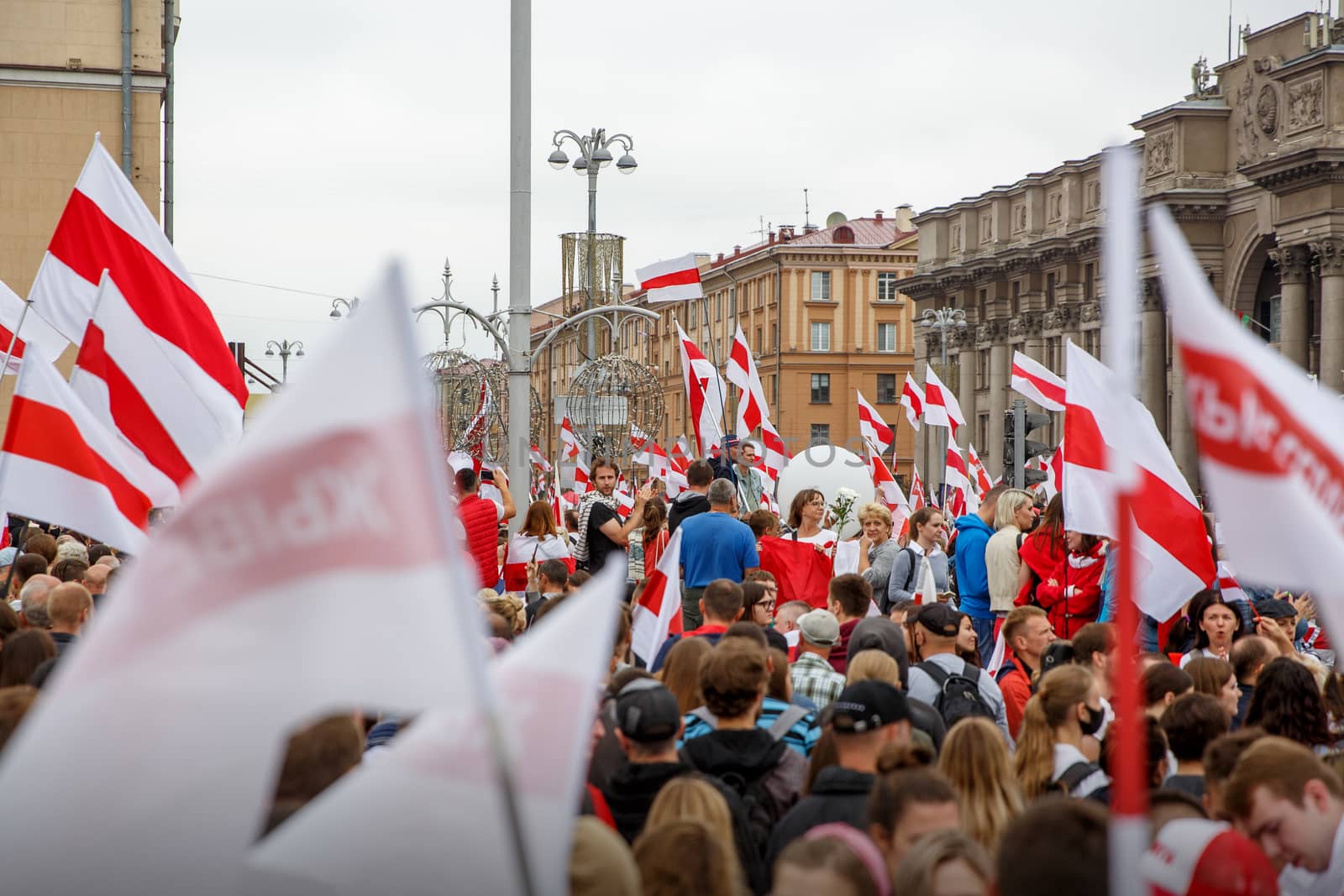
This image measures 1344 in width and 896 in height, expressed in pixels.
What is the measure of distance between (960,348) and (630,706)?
7876cm

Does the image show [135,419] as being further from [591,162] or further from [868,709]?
[591,162]

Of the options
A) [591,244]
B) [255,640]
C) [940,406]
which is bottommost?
[255,640]

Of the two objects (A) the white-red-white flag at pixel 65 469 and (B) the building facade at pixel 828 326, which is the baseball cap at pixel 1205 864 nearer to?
(A) the white-red-white flag at pixel 65 469

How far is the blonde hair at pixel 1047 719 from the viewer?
5484mm

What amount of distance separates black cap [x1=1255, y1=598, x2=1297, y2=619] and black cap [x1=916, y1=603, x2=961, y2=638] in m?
3.07

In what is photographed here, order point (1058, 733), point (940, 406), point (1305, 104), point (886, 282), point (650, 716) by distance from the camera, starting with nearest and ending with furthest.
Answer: point (650, 716), point (1058, 733), point (940, 406), point (1305, 104), point (886, 282)

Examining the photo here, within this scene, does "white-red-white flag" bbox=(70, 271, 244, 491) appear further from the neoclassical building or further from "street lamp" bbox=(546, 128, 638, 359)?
the neoclassical building

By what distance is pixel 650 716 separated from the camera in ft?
16.3

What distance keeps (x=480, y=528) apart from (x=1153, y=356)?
56008 mm

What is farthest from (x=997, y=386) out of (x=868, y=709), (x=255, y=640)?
(x=255, y=640)

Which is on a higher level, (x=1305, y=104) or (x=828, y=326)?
(x=1305, y=104)

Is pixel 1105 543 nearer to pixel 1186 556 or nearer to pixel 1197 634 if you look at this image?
pixel 1197 634

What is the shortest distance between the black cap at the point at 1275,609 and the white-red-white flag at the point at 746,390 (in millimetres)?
9169

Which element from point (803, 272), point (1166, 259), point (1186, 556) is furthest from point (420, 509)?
point (803, 272)
